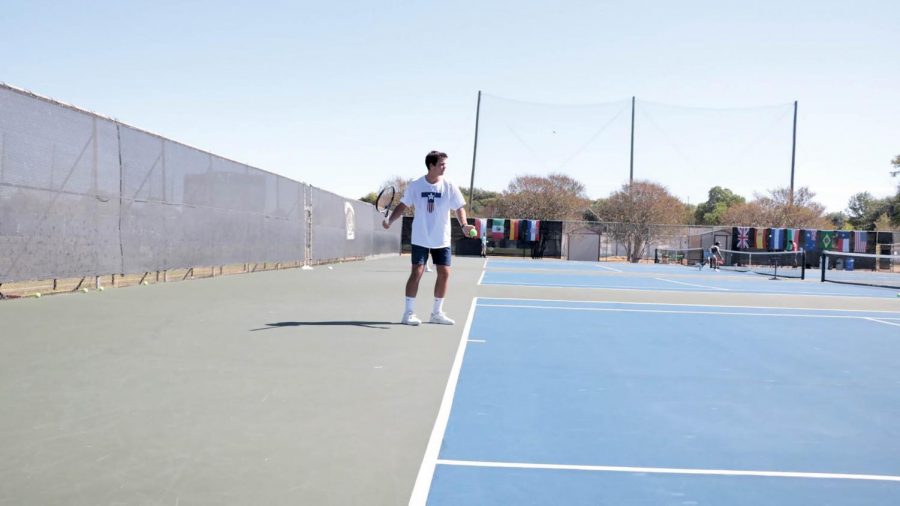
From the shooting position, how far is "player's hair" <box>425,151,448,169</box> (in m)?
6.45

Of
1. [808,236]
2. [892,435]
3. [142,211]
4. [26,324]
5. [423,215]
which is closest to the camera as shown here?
[892,435]

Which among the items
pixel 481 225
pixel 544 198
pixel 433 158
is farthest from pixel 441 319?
pixel 544 198

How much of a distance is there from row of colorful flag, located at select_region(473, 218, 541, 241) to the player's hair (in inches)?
1273

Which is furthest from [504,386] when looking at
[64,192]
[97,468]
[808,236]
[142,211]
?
[808,236]

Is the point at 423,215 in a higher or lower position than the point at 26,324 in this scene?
higher

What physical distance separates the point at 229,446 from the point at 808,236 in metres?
42.5

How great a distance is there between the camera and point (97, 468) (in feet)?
7.96

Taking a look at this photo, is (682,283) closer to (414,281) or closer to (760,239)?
(414,281)

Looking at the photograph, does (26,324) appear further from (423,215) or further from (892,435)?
(892,435)

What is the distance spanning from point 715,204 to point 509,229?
6112 centimetres

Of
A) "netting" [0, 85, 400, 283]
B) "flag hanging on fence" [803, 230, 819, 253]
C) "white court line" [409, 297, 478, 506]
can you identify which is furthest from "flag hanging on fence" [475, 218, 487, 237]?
"white court line" [409, 297, 478, 506]

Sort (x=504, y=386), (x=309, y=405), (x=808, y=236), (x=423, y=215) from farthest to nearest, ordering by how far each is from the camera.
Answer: (x=808, y=236), (x=423, y=215), (x=504, y=386), (x=309, y=405)

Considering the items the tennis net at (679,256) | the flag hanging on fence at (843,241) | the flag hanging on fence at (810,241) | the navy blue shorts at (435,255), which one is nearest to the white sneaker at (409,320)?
the navy blue shorts at (435,255)

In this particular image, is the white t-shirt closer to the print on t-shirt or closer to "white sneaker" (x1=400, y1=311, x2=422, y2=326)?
the print on t-shirt
